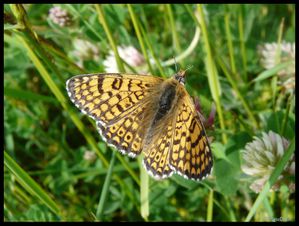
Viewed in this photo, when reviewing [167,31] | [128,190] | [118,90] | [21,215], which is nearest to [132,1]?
[167,31]

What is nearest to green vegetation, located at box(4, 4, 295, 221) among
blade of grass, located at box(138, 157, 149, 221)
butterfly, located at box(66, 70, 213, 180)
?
blade of grass, located at box(138, 157, 149, 221)

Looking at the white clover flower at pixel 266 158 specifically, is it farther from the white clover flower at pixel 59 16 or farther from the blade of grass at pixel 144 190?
the white clover flower at pixel 59 16

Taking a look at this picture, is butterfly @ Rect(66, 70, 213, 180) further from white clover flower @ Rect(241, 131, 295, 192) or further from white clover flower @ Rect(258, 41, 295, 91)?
white clover flower @ Rect(258, 41, 295, 91)

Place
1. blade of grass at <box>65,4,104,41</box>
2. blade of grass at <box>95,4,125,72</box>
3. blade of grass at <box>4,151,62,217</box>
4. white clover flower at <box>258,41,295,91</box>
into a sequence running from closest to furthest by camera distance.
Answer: blade of grass at <box>4,151,62,217</box>
blade of grass at <box>95,4,125,72</box>
blade of grass at <box>65,4,104,41</box>
white clover flower at <box>258,41,295,91</box>

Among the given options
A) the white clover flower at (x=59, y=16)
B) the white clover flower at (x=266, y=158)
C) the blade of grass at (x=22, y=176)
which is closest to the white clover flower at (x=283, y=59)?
the white clover flower at (x=266, y=158)

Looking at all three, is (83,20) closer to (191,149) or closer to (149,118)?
(149,118)

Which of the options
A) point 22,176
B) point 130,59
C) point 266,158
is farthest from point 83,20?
point 266,158

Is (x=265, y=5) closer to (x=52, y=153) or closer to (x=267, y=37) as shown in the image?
(x=267, y=37)
